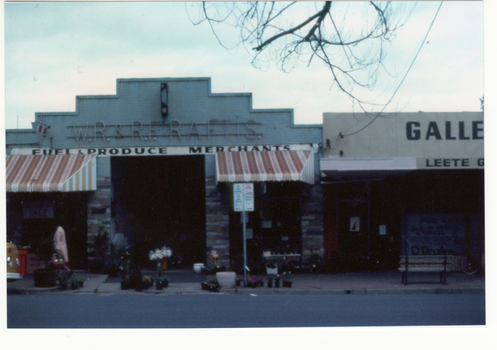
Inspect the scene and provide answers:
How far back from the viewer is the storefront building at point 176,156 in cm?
1803

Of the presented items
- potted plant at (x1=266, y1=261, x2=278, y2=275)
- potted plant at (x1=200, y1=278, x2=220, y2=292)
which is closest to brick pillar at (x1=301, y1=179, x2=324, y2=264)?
potted plant at (x1=266, y1=261, x2=278, y2=275)

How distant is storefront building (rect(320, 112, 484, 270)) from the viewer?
18375 mm

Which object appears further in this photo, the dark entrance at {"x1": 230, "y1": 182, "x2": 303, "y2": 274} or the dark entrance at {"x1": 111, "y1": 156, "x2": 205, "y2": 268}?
the dark entrance at {"x1": 111, "y1": 156, "x2": 205, "y2": 268}

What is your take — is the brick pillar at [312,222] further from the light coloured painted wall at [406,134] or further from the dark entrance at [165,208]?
the dark entrance at [165,208]

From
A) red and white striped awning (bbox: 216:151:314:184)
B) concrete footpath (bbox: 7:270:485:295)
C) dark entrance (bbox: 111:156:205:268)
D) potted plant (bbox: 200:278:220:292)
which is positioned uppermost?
red and white striped awning (bbox: 216:151:314:184)

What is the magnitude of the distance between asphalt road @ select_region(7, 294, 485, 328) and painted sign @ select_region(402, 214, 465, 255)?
566cm

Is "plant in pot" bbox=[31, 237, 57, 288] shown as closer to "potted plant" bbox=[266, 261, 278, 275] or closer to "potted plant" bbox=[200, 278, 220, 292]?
"potted plant" bbox=[200, 278, 220, 292]

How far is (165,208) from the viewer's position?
67.4 ft

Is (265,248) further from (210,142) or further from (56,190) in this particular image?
(56,190)

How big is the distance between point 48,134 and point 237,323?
1101 centimetres

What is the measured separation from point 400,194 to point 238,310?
32.1 feet

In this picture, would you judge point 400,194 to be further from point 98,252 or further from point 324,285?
point 98,252

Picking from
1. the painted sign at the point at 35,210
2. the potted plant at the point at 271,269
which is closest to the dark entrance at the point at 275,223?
the potted plant at the point at 271,269

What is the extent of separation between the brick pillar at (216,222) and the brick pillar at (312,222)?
7.64ft
